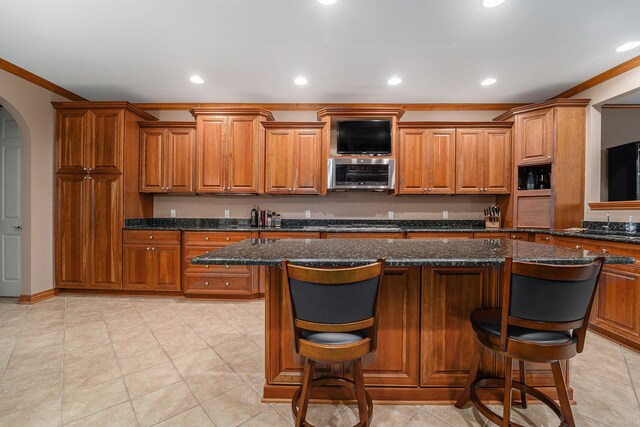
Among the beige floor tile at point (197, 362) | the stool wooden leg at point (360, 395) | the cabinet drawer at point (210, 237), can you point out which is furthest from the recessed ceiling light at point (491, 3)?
the beige floor tile at point (197, 362)

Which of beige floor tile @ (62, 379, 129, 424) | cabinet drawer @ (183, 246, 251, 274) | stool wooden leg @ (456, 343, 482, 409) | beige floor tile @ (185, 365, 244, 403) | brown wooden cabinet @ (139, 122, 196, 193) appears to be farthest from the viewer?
brown wooden cabinet @ (139, 122, 196, 193)

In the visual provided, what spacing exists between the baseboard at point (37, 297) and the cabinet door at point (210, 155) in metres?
2.30

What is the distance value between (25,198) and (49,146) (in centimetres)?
74

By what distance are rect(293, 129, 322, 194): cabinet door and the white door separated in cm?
367

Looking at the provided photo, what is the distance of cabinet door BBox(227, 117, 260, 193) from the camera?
12.9 feet

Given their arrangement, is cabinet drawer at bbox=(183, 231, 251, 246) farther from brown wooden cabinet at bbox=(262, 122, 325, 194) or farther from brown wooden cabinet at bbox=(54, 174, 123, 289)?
brown wooden cabinet at bbox=(54, 174, 123, 289)

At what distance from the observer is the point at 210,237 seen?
12.3 ft

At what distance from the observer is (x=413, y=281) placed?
1.65 m

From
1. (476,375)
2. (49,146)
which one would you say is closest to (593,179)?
(476,375)

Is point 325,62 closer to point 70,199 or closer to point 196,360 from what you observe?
point 196,360

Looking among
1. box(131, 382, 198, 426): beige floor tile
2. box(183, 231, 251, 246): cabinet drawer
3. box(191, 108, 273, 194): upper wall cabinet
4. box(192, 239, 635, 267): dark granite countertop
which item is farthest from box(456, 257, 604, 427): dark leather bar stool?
box(191, 108, 273, 194): upper wall cabinet

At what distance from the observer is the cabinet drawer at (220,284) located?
3.68m

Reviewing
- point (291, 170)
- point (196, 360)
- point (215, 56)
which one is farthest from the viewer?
point (291, 170)

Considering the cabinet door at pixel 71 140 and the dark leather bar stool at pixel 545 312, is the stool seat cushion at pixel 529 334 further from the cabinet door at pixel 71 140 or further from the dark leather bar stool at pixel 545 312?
the cabinet door at pixel 71 140
